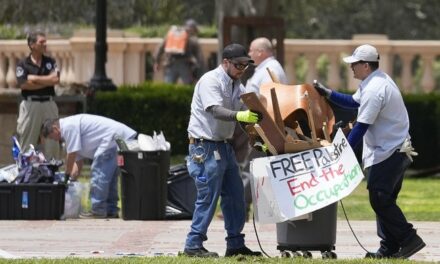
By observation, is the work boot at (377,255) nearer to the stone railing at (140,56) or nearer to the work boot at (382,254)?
the work boot at (382,254)

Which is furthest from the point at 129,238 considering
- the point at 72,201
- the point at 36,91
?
the point at 36,91

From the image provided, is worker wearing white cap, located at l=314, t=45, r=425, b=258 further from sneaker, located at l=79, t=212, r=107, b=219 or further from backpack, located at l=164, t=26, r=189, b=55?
backpack, located at l=164, t=26, r=189, b=55

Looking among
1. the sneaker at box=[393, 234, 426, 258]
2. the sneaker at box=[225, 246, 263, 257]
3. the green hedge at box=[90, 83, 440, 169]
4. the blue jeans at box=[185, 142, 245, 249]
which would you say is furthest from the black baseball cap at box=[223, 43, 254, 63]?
the green hedge at box=[90, 83, 440, 169]

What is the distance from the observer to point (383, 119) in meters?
12.1

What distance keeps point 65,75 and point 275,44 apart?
5.43m

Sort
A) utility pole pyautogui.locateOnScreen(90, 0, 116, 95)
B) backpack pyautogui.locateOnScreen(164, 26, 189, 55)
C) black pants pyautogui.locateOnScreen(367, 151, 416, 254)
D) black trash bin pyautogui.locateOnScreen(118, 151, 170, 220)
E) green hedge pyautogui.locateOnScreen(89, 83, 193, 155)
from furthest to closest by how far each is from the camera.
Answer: backpack pyautogui.locateOnScreen(164, 26, 189, 55), green hedge pyautogui.locateOnScreen(89, 83, 193, 155), utility pole pyautogui.locateOnScreen(90, 0, 116, 95), black trash bin pyautogui.locateOnScreen(118, 151, 170, 220), black pants pyautogui.locateOnScreen(367, 151, 416, 254)

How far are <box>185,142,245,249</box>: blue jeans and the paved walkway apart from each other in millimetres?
645

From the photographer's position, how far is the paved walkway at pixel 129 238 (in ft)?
43.1

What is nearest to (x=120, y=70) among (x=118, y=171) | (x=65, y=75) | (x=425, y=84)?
(x=65, y=75)

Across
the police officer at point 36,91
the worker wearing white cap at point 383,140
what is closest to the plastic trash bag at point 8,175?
the police officer at point 36,91

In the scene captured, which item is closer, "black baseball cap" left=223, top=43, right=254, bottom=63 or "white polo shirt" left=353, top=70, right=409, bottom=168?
"white polo shirt" left=353, top=70, right=409, bottom=168

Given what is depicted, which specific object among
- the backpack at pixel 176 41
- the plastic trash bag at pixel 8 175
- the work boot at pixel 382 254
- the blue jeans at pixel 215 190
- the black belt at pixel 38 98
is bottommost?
the plastic trash bag at pixel 8 175

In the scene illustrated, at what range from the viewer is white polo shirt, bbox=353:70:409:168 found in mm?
12014

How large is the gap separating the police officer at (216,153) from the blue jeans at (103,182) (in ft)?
13.5
